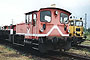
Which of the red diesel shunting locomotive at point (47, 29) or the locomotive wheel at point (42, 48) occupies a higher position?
the red diesel shunting locomotive at point (47, 29)

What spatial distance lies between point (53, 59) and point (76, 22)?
27.8 feet

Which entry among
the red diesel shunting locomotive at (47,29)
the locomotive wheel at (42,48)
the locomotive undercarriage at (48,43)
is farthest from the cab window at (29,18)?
the locomotive wheel at (42,48)

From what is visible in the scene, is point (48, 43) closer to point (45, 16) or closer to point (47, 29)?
point (47, 29)

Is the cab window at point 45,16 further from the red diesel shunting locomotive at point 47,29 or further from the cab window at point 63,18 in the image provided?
the cab window at point 63,18

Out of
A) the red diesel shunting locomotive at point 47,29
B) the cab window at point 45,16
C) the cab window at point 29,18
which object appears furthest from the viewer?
the cab window at point 29,18

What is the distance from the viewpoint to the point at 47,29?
898 centimetres

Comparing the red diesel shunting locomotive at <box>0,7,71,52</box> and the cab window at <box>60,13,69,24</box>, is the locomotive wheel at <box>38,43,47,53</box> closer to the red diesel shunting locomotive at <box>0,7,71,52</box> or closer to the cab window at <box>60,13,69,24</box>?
the red diesel shunting locomotive at <box>0,7,71,52</box>

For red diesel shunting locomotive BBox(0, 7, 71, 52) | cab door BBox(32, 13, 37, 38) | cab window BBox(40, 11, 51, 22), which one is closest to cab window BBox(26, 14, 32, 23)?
red diesel shunting locomotive BBox(0, 7, 71, 52)

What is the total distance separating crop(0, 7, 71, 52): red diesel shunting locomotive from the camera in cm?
857

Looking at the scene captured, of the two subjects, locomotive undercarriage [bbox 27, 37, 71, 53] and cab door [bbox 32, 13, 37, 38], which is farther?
cab door [bbox 32, 13, 37, 38]

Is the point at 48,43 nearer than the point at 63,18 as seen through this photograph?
Yes

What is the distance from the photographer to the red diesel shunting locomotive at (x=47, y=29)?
8.57 meters

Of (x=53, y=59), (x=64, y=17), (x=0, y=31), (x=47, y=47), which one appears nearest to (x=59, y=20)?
(x=64, y=17)

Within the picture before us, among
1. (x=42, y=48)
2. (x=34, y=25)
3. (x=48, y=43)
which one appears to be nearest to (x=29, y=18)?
(x=34, y=25)
